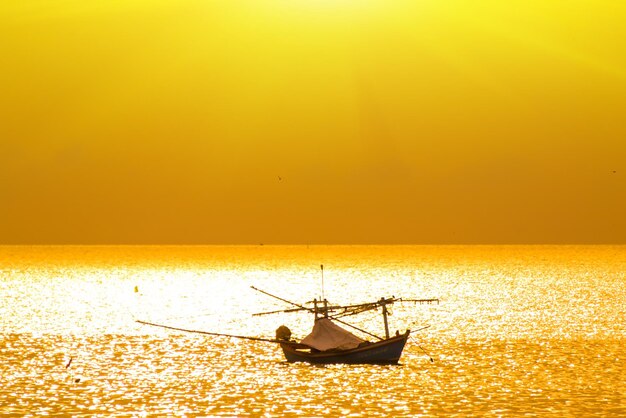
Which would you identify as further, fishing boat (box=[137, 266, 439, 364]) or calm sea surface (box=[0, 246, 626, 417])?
fishing boat (box=[137, 266, 439, 364])

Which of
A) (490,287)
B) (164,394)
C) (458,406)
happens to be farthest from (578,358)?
(490,287)

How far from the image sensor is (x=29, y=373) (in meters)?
62.5

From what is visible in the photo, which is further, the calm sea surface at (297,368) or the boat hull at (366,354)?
the boat hull at (366,354)

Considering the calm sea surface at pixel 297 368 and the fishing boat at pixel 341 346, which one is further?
the fishing boat at pixel 341 346

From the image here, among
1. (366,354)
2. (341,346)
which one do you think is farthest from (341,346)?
(366,354)

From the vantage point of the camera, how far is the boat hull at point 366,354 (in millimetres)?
64562

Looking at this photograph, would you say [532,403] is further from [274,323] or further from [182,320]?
[182,320]

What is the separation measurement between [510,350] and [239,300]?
7952cm

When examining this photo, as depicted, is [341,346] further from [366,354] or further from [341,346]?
[366,354]

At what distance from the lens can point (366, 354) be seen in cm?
6488

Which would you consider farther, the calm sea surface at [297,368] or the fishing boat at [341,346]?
the fishing boat at [341,346]

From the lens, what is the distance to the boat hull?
A: 212 ft

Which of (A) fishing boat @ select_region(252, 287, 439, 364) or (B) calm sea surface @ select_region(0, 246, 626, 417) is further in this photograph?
(A) fishing boat @ select_region(252, 287, 439, 364)

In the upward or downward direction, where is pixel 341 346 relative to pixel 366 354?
upward
